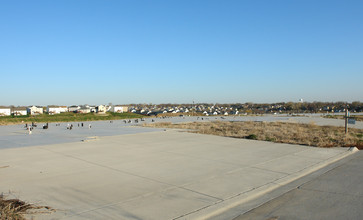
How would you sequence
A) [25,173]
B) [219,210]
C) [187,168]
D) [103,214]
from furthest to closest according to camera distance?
[187,168] < [25,173] < [219,210] < [103,214]

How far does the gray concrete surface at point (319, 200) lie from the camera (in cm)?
580

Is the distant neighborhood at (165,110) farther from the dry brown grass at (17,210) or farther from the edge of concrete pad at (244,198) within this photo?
the dry brown grass at (17,210)

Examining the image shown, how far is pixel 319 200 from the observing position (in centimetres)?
671

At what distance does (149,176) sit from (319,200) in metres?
4.80

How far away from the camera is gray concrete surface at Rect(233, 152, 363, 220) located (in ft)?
19.0

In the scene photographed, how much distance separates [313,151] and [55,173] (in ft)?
37.9

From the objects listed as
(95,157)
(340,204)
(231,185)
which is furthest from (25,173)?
(340,204)

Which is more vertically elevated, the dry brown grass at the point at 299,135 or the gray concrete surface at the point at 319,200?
the dry brown grass at the point at 299,135

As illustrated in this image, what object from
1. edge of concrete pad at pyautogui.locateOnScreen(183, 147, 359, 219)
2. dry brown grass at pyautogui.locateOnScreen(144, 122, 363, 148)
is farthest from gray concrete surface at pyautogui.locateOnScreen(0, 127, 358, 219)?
dry brown grass at pyautogui.locateOnScreen(144, 122, 363, 148)

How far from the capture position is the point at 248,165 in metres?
10.5

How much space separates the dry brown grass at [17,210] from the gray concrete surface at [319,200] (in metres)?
4.01

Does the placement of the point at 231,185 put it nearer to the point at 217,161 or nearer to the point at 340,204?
the point at 340,204

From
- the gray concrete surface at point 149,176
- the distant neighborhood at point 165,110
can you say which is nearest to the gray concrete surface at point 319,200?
the gray concrete surface at point 149,176

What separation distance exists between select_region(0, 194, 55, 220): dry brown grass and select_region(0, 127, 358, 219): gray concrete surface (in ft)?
0.92
